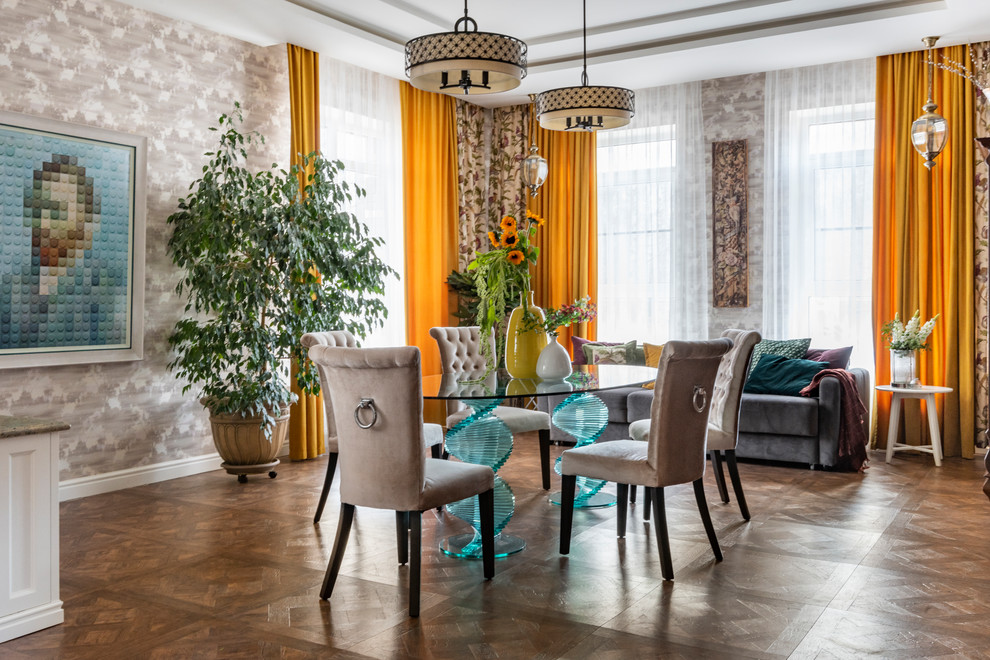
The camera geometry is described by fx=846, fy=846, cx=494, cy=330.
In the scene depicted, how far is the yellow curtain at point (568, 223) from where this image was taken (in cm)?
768

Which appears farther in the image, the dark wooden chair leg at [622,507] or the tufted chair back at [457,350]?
the tufted chair back at [457,350]

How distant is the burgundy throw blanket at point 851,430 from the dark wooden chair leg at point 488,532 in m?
3.07

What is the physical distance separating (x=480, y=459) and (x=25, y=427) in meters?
1.94

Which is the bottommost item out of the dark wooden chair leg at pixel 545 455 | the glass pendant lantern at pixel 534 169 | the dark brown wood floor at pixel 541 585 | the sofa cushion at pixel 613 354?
the dark brown wood floor at pixel 541 585

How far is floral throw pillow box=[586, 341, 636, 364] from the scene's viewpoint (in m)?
6.87

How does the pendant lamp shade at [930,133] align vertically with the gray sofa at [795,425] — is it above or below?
above

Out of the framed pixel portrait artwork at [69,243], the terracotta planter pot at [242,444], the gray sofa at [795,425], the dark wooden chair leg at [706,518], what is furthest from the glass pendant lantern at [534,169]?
the dark wooden chair leg at [706,518]

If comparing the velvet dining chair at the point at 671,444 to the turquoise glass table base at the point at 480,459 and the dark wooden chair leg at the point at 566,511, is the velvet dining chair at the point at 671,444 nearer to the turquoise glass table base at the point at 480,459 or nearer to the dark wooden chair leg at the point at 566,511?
the dark wooden chair leg at the point at 566,511

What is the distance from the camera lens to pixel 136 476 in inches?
205

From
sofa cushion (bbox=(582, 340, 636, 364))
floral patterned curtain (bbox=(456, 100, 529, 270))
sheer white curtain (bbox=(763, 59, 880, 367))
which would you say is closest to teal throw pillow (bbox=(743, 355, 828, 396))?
sheer white curtain (bbox=(763, 59, 880, 367))

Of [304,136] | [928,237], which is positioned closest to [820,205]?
[928,237]

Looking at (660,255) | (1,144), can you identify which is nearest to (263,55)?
(1,144)

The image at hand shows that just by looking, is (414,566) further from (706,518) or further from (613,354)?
(613,354)

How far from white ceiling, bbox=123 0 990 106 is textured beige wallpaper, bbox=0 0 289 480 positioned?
229 mm
